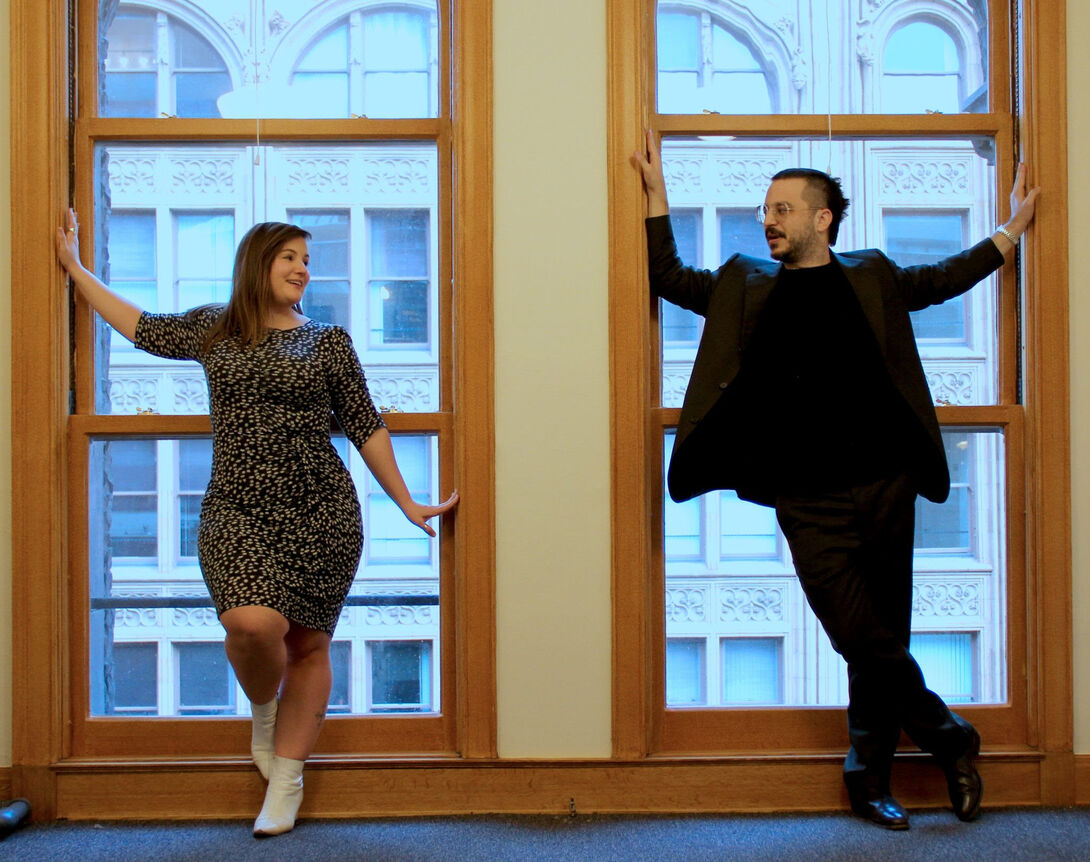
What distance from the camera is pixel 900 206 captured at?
9.40 ft

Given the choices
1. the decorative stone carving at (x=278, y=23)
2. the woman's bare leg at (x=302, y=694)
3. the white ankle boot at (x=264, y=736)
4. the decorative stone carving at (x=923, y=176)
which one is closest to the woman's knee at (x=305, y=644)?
the woman's bare leg at (x=302, y=694)

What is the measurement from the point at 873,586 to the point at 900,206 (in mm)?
1116

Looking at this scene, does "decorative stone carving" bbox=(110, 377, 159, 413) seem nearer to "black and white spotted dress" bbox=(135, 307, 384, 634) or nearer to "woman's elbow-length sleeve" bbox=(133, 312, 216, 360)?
"woman's elbow-length sleeve" bbox=(133, 312, 216, 360)

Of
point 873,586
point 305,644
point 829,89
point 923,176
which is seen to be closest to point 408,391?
point 305,644

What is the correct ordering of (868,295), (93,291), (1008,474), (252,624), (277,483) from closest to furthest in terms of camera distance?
(252,624) < (277,483) < (868,295) < (93,291) < (1008,474)

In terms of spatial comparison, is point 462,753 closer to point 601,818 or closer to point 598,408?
point 601,818

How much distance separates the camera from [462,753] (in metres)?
2.67

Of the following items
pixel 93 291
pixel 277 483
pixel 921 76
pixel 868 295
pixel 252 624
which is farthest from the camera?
pixel 921 76

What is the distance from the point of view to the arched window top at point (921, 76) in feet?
9.46

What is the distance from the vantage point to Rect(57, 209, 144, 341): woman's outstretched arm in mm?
2598

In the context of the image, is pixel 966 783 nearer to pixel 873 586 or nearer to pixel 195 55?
pixel 873 586

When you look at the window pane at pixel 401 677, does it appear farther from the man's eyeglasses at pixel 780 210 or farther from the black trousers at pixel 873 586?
the man's eyeglasses at pixel 780 210

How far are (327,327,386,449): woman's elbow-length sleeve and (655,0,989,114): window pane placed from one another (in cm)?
117

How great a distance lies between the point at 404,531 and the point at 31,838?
1.19 m
